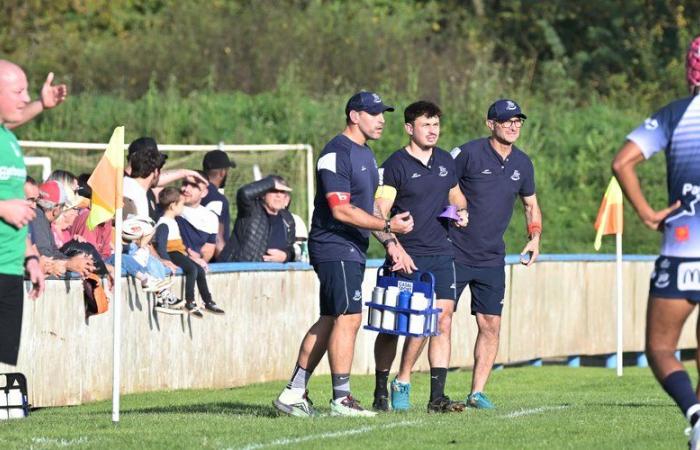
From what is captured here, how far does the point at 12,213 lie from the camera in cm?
931

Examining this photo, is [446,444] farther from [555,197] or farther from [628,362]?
[555,197]

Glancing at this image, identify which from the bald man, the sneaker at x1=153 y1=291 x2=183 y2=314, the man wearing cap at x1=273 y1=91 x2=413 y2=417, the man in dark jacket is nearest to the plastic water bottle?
the man wearing cap at x1=273 y1=91 x2=413 y2=417

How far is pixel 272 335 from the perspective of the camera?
59.3 ft

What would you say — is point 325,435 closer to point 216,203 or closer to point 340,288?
point 340,288

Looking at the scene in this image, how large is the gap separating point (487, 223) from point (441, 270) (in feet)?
2.27

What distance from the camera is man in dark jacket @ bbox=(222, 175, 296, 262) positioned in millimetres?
18000

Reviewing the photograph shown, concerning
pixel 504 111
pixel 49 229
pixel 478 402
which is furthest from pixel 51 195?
pixel 478 402

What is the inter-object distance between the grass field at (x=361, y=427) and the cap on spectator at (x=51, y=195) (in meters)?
1.78

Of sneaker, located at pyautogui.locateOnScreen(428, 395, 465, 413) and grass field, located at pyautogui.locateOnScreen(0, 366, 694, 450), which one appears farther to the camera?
sneaker, located at pyautogui.locateOnScreen(428, 395, 465, 413)

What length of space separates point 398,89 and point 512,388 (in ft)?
57.2

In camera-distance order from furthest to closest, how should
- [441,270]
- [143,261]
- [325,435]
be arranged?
[143,261], [441,270], [325,435]

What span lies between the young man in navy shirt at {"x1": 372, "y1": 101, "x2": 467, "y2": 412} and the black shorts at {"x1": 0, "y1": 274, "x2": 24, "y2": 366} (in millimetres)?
3653

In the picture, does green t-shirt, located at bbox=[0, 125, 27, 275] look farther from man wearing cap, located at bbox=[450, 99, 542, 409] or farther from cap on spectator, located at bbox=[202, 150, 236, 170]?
cap on spectator, located at bbox=[202, 150, 236, 170]

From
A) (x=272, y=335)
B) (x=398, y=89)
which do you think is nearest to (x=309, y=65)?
(x=398, y=89)
